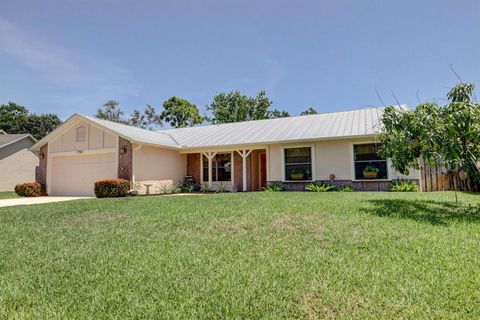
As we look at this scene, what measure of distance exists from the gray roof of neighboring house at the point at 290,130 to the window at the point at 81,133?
5.18 m

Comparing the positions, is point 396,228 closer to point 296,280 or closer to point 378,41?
point 296,280

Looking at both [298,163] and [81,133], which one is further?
[81,133]

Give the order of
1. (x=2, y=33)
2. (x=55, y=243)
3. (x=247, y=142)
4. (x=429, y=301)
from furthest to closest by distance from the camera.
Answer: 1. (x=247, y=142)
2. (x=2, y=33)
3. (x=55, y=243)
4. (x=429, y=301)

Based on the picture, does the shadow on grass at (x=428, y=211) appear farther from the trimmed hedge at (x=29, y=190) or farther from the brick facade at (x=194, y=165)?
the trimmed hedge at (x=29, y=190)

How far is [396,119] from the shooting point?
744cm

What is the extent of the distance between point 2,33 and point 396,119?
15.6 meters

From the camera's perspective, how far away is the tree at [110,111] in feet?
149

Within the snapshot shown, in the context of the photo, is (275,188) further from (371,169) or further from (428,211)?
(428,211)

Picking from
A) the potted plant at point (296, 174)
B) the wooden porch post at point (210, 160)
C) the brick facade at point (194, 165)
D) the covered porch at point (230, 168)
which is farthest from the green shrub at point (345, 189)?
the brick facade at point (194, 165)

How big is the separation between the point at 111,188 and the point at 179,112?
91.2 ft

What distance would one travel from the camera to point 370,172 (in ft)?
45.3

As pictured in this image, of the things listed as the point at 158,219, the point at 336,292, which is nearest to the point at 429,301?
the point at 336,292

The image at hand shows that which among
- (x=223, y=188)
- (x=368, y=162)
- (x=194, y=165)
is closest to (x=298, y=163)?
(x=368, y=162)

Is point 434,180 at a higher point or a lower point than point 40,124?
lower
